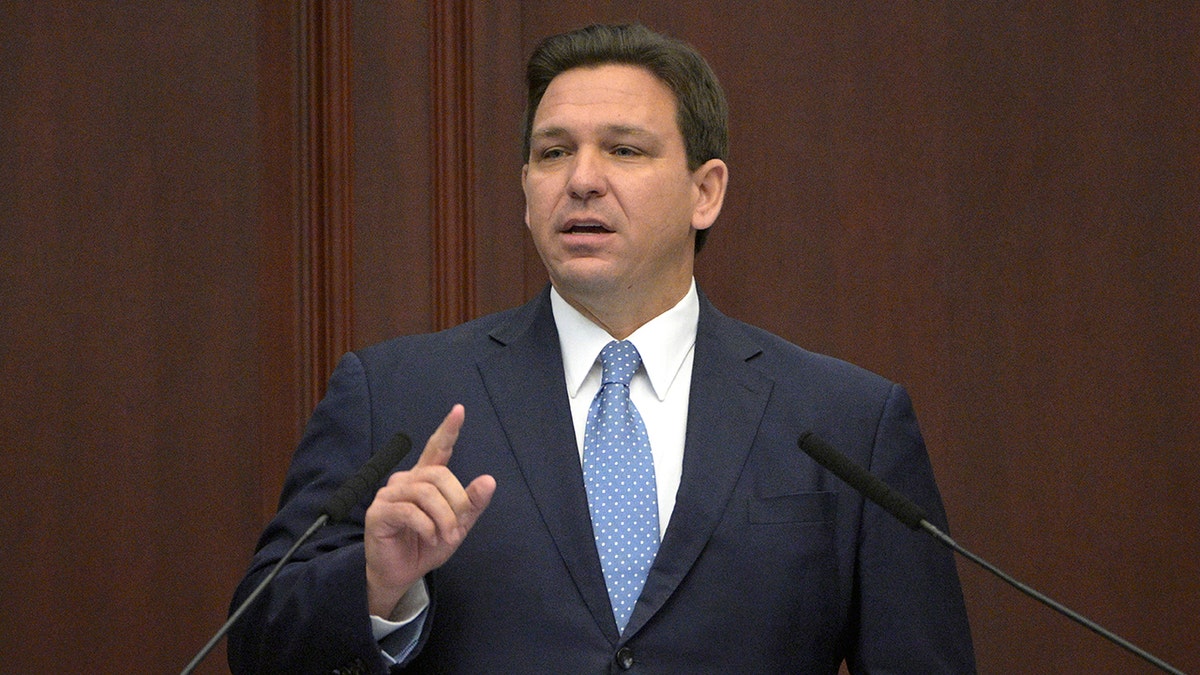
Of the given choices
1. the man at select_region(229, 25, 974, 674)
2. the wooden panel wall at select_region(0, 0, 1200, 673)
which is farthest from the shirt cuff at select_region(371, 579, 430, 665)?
the wooden panel wall at select_region(0, 0, 1200, 673)

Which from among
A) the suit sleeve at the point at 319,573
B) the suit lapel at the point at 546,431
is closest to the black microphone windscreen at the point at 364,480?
the suit sleeve at the point at 319,573

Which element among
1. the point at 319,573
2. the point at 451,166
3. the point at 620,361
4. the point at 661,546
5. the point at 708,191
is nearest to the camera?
the point at 319,573

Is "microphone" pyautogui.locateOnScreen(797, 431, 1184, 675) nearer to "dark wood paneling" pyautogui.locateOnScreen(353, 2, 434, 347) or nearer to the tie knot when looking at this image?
the tie knot

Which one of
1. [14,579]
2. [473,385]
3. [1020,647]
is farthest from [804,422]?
[14,579]

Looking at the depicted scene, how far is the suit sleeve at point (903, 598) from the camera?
179 centimetres

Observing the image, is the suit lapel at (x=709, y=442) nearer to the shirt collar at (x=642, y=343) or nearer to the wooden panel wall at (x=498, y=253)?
the shirt collar at (x=642, y=343)

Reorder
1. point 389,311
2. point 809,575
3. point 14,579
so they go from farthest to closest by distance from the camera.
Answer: point 389,311 → point 14,579 → point 809,575

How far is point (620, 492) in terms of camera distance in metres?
1.76

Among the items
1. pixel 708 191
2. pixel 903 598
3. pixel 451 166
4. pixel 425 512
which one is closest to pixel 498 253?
pixel 451 166

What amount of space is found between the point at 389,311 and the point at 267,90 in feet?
1.26

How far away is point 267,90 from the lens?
7.79ft

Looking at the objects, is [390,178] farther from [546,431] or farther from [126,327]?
[546,431]

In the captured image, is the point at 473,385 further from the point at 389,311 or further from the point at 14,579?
the point at 14,579

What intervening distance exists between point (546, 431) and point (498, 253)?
2.41 ft
